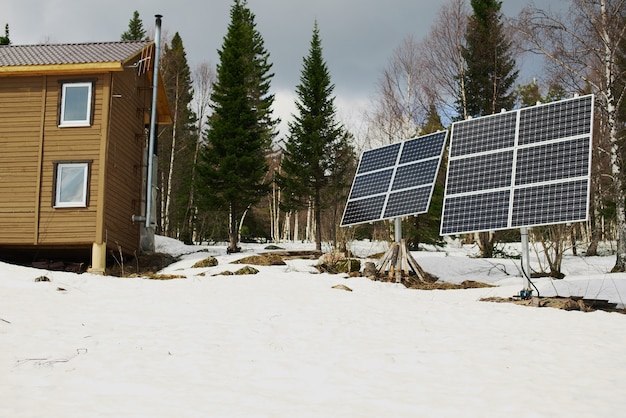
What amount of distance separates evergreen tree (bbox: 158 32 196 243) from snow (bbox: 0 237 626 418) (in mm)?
21911

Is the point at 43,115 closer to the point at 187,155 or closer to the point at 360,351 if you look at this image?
the point at 360,351

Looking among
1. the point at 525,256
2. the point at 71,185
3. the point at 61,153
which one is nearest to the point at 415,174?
the point at 525,256

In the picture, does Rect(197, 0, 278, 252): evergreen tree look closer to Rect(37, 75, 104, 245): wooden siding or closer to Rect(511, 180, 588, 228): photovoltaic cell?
Rect(37, 75, 104, 245): wooden siding

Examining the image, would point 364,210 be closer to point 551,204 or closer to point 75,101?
point 551,204

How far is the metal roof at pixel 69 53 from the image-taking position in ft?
58.7

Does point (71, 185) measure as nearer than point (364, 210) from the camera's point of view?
No

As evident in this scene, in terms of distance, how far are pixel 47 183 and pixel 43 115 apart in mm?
2151

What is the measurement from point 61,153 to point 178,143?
65.6 ft

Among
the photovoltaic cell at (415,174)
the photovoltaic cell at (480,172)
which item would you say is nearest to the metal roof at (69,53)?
the photovoltaic cell at (415,174)

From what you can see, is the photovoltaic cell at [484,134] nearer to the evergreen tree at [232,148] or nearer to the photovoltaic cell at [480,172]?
the photovoltaic cell at [480,172]

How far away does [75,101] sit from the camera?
18172mm

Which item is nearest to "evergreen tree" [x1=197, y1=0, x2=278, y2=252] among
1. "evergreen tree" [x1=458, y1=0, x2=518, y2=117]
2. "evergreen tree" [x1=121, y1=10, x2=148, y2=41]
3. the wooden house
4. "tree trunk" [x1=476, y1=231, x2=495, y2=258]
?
the wooden house

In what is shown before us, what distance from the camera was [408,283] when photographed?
51.5ft

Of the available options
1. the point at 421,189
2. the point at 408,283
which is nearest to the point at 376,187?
the point at 421,189
